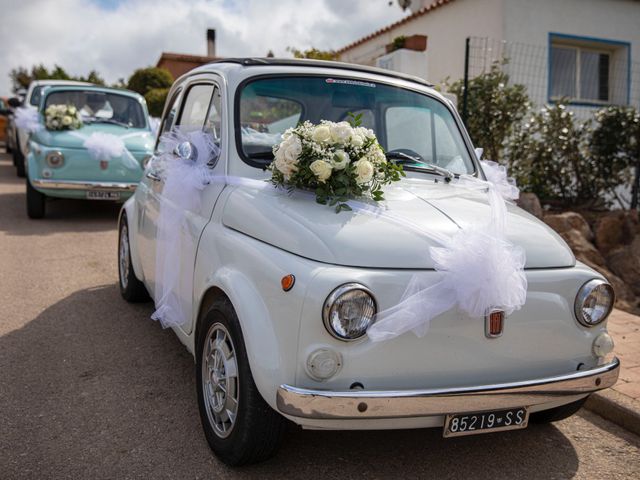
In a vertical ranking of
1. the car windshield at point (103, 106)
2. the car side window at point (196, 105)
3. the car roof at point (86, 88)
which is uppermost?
the car roof at point (86, 88)

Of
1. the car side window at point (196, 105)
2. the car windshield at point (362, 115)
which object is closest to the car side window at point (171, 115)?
the car side window at point (196, 105)

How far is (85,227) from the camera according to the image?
30.7 feet

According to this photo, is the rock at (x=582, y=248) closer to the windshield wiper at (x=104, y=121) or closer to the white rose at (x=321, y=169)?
the white rose at (x=321, y=169)

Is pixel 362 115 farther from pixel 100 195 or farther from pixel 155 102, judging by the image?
pixel 155 102

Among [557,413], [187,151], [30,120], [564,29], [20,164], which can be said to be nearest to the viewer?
[557,413]

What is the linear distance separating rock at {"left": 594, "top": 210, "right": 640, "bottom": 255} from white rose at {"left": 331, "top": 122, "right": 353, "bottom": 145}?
5.90 meters

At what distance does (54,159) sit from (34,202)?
0.83m

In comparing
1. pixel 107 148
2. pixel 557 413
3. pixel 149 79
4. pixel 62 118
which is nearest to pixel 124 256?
pixel 557 413

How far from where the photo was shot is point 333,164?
3.28 m

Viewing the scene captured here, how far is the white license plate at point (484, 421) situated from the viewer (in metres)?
2.83

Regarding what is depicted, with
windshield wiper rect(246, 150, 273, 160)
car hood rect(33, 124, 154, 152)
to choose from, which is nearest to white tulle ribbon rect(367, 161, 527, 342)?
windshield wiper rect(246, 150, 273, 160)

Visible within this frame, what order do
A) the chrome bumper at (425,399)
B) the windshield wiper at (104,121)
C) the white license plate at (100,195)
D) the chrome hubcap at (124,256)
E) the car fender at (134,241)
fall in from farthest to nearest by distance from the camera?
the windshield wiper at (104,121) → the white license plate at (100,195) → the chrome hubcap at (124,256) → the car fender at (134,241) → the chrome bumper at (425,399)

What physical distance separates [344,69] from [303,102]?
403mm

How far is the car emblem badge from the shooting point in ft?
9.34
